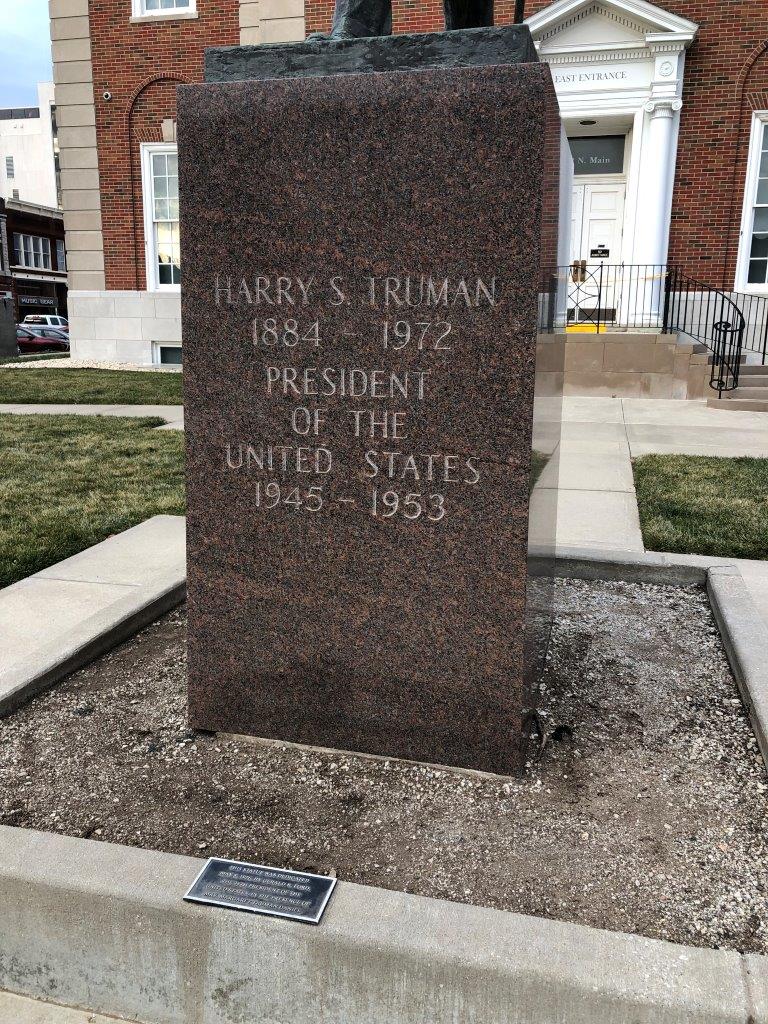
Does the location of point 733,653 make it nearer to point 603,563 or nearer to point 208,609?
point 603,563

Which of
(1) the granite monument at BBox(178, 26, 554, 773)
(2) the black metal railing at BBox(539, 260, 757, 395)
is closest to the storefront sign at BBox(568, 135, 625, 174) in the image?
(2) the black metal railing at BBox(539, 260, 757, 395)

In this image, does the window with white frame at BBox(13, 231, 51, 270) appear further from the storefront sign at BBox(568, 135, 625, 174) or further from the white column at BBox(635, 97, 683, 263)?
the white column at BBox(635, 97, 683, 263)

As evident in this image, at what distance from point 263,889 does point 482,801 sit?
2.67ft

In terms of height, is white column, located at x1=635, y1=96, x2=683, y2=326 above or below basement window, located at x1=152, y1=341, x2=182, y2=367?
above

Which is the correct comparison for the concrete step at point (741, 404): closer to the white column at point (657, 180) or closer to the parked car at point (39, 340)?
the white column at point (657, 180)

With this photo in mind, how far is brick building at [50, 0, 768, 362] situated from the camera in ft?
49.7

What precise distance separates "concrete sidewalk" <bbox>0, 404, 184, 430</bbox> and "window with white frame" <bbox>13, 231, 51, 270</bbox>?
4756 centimetres

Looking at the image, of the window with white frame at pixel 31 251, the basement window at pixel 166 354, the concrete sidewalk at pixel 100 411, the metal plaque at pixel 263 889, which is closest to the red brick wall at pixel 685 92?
the basement window at pixel 166 354

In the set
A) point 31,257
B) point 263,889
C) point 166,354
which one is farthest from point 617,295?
point 31,257

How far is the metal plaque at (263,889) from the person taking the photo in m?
2.17

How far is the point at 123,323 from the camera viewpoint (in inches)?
800

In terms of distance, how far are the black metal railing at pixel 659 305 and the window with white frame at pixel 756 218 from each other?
45 cm

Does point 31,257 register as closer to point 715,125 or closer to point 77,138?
point 77,138

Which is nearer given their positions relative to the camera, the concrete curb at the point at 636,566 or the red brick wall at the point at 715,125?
the concrete curb at the point at 636,566
